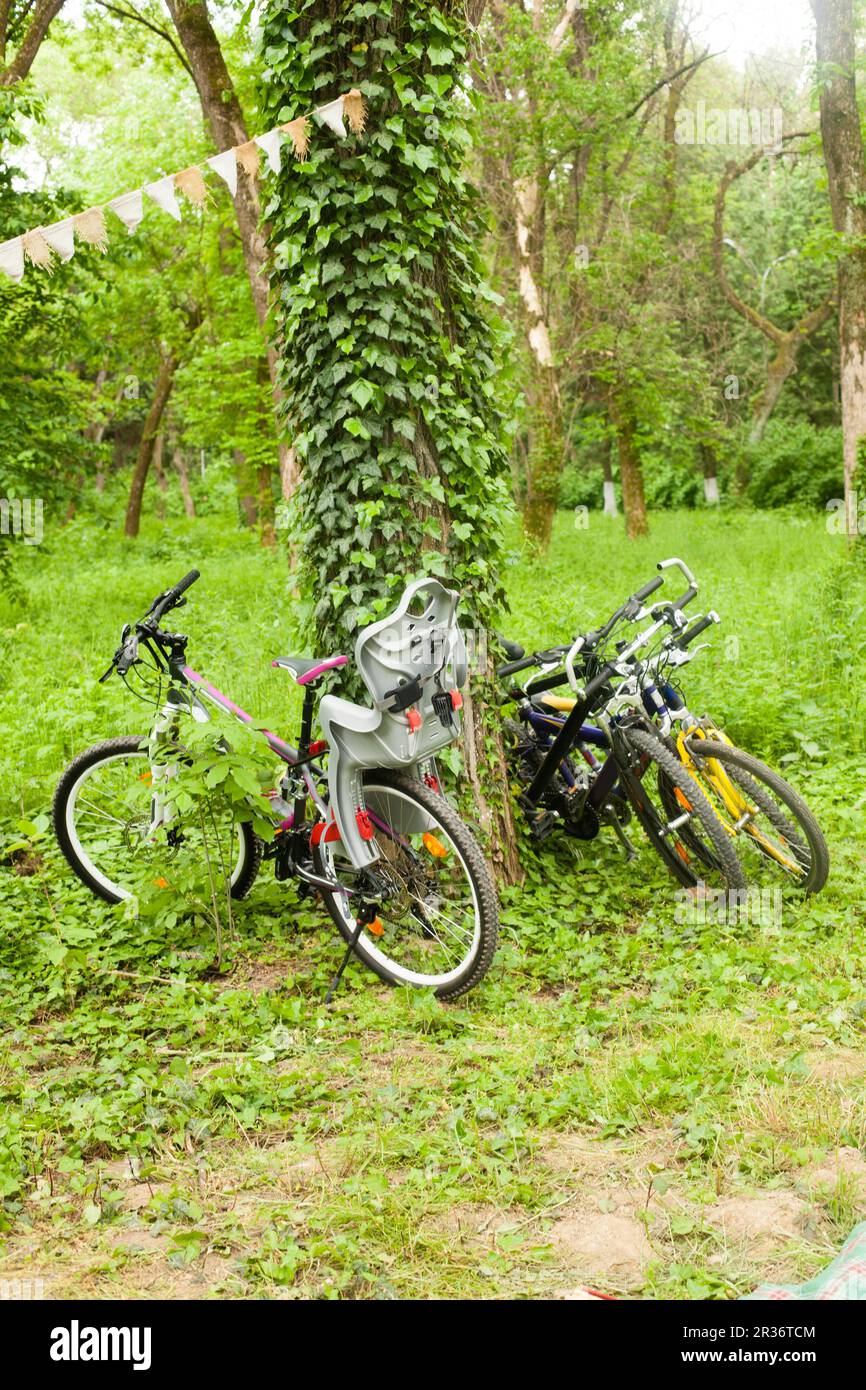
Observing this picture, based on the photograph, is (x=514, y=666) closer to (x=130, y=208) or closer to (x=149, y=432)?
(x=130, y=208)

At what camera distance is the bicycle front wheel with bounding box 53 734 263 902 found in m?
5.09

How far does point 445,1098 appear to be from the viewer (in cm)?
360

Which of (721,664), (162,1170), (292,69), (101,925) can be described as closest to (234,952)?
(101,925)

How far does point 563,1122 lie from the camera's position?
344cm

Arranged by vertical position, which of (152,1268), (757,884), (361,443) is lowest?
(152,1268)

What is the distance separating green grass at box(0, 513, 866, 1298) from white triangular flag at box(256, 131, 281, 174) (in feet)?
7.72

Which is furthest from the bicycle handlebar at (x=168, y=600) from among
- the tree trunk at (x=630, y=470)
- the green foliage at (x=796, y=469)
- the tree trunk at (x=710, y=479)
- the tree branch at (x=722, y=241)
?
the tree trunk at (x=710, y=479)

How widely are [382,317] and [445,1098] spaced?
2.97 metres

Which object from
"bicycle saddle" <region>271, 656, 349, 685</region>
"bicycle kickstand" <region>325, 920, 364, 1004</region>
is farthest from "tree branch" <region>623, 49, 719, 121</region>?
"bicycle kickstand" <region>325, 920, 364, 1004</region>

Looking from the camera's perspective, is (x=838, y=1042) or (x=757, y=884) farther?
(x=757, y=884)

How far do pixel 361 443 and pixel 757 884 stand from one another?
2554mm

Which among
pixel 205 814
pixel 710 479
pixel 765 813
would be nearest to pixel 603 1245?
pixel 765 813

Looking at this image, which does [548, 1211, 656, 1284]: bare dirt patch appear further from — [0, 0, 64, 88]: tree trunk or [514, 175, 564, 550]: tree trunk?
[514, 175, 564, 550]: tree trunk
